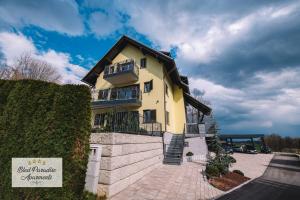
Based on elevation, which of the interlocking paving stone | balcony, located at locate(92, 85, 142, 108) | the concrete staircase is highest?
balcony, located at locate(92, 85, 142, 108)

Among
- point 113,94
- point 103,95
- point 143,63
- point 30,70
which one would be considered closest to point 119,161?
point 113,94

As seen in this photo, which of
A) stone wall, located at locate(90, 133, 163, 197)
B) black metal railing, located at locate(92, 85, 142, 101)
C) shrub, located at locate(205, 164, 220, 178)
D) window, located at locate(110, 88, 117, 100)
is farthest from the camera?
window, located at locate(110, 88, 117, 100)

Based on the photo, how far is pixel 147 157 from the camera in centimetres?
1112

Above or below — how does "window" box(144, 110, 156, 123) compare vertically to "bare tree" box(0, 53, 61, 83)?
below

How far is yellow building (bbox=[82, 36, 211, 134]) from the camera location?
1888 cm

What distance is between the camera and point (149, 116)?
1897cm

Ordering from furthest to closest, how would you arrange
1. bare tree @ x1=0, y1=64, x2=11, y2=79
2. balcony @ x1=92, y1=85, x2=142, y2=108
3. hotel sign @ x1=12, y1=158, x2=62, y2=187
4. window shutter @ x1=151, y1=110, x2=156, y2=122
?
1. bare tree @ x1=0, y1=64, x2=11, y2=79
2. balcony @ x1=92, y1=85, x2=142, y2=108
3. window shutter @ x1=151, y1=110, x2=156, y2=122
4. hotel sign @ x1=12, y1=158, x2=62, y2=187

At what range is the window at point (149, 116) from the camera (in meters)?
18.6

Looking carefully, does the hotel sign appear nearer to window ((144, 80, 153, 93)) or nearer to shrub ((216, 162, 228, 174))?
shrub ((216, 162, 228, 174))

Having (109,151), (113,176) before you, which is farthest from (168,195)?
(109,151)

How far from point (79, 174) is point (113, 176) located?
226 cm

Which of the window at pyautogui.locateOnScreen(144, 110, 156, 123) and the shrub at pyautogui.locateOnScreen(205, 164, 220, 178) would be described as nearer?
the shrub at pyautogui.locateOnScreen(205, 164, 220, 178)

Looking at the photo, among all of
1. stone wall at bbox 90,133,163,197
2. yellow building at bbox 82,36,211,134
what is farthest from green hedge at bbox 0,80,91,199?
yellow building at bbox 82,36,211,134

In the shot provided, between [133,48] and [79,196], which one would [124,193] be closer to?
[79,196]
